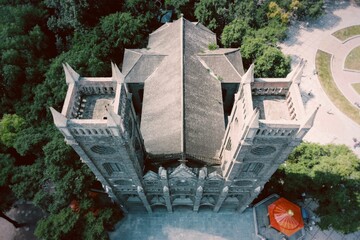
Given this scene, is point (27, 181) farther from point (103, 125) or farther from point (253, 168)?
point (253, 168)

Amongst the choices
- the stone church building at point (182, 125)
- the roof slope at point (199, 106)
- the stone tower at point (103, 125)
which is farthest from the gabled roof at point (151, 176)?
the roof slope at point (199, 106)

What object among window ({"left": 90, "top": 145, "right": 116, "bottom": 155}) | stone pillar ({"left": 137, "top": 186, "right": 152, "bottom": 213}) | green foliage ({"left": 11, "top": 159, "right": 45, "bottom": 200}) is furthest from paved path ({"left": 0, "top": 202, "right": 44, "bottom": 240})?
window ({"left": 90, "top": 145, "right": 116, "bottom": 155})

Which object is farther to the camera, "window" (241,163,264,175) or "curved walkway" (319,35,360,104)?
"curved walkway" (319,35,360,104)

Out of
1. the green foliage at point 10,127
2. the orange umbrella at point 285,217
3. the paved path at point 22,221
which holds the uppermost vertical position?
the green foliage at point 10,127

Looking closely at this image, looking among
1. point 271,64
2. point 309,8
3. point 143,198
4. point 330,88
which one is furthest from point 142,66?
point 309,8

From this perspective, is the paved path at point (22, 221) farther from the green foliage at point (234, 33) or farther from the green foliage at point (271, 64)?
the green foliage at point (234, 33)

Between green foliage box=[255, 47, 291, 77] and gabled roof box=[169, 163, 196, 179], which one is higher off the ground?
green foliage box=[255, 47, 291, 77]

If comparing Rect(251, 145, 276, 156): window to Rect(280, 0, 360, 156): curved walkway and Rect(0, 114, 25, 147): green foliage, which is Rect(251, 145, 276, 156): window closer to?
Rect(280, 0, 360, 156): curved walkway
